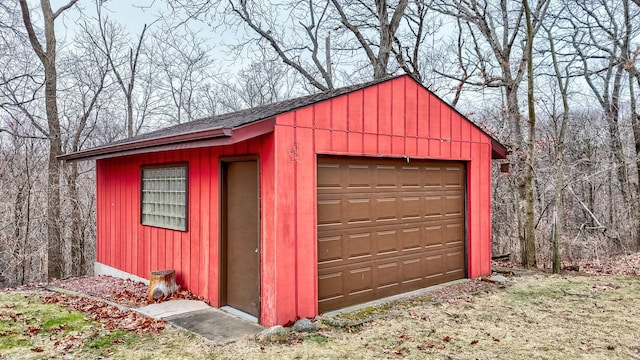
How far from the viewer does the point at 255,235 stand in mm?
5238

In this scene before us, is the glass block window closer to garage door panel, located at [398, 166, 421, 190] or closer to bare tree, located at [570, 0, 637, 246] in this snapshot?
garage door panel, located at [398, 166, 421, 190]

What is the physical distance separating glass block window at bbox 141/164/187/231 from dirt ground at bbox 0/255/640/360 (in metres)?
1.31

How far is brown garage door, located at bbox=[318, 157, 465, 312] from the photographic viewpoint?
5.55 meters

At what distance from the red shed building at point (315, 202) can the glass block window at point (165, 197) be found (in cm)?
3

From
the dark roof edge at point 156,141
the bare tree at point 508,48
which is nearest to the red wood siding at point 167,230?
the dark roof edge at point 156,141

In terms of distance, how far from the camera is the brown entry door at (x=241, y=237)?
5254 mm

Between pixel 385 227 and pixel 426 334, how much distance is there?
1.88 meters

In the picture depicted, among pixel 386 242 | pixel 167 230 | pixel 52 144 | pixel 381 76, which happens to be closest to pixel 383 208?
pixel 386 242

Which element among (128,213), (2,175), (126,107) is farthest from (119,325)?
(126,107)

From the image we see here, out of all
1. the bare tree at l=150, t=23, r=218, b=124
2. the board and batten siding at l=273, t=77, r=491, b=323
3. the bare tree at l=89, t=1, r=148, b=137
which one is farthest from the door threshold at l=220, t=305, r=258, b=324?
the bare tree at l=150, t=23, r=218, b=124

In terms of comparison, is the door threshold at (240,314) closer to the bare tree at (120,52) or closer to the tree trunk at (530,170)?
the tree trunk at (530,170)

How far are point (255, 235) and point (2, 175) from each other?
889 cm

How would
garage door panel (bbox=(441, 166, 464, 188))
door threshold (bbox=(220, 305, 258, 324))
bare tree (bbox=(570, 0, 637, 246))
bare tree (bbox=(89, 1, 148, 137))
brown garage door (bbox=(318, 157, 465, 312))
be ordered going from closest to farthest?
door threshold (bbox=(220, 305, 258, 324))
brown garage door (bbox=(318, 157, 465, 312))
garage door panel (bbox=(441, 166, 464, 188))
bare tree (bbox=(570, 0, 637, 246))
bare tree (bbox=(89, 1, 148, 137))

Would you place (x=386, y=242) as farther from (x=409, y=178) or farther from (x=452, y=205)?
(x=452, y=205)
